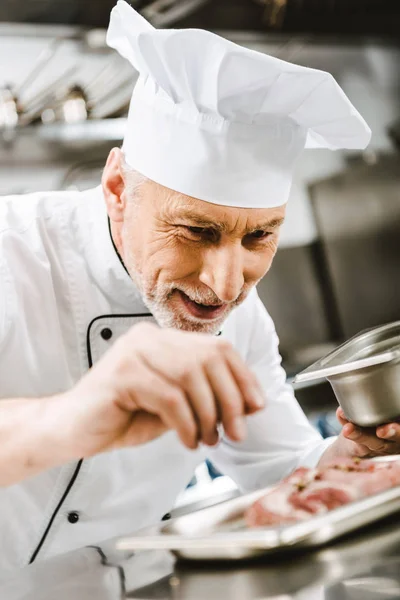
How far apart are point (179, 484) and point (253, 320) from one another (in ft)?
1.49

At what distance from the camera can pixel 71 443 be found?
3.16 feet

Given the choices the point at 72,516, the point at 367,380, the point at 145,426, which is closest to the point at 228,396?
the point at 145,426

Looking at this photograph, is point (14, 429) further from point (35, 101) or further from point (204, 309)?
point (35, 101)

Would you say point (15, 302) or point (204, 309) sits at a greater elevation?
point (15, 302)

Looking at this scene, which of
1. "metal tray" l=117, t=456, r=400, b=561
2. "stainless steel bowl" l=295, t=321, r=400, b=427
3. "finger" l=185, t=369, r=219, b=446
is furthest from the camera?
"stainless steel bowl" l=295, t=321, r=400, b=427

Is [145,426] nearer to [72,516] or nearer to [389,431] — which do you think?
[389,431]

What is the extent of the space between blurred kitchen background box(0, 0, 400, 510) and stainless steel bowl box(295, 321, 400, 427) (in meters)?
1.64

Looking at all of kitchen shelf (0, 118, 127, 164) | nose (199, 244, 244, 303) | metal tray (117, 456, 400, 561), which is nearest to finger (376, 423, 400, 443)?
metal tray (117, 456, 400, 561)

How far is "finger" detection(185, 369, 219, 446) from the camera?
0.86 m

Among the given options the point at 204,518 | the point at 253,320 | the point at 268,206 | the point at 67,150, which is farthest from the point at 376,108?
the point at 204,518

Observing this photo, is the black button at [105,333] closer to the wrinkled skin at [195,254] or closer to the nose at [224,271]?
the wrinkled skin at [195,254]

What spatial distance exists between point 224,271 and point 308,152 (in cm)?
251

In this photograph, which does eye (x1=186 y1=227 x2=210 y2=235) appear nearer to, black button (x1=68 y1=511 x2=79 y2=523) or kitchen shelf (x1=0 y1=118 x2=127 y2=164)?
black button (x1=68 y1=511 x2=79 y2=523)

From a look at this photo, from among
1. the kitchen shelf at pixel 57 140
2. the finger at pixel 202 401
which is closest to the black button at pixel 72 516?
the finger at pixel 202 401
